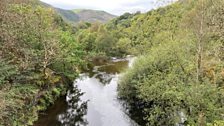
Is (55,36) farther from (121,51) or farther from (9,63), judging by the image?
(121,51)

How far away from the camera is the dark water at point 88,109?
2834 cm

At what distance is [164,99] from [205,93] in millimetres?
4566

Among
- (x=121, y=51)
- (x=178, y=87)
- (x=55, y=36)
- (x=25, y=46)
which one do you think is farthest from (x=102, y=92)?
(x=121, y=51)

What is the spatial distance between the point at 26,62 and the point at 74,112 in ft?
31.0

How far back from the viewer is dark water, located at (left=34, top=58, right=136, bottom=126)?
28.3m

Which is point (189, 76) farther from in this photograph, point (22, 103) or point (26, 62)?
point (26, 62)

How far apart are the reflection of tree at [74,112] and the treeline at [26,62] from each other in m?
2.29

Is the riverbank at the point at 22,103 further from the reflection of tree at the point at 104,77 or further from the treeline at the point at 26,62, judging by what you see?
the reflection of tree at the point at 104,77

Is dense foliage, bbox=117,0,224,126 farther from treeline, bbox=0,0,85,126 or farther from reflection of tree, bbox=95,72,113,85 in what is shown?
reflection of tree, bbox=95,72,113,85

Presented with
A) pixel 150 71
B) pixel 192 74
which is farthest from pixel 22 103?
pixel 150 71

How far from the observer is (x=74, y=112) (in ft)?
103

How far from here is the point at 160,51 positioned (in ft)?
95.6

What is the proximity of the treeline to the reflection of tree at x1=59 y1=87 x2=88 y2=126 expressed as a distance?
229 cm

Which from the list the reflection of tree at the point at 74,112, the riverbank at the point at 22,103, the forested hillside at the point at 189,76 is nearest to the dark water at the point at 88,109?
the reflection of tree at the point at 74,112
